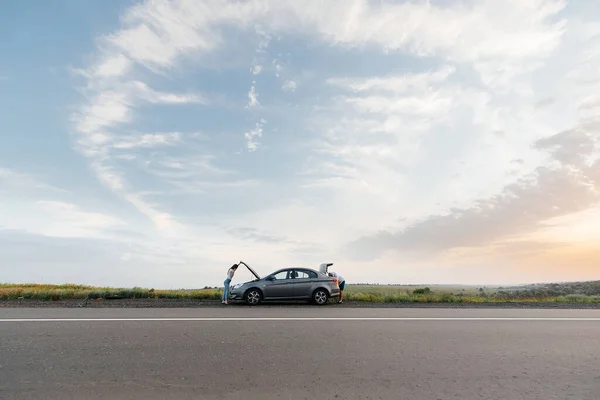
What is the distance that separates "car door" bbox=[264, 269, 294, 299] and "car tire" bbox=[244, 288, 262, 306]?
13.3 inches

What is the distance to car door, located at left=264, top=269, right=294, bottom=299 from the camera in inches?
749

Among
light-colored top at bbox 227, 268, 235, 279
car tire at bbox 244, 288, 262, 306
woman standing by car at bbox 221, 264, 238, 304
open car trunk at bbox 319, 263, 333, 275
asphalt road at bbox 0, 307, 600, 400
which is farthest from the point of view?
open car trunk at bbox 319, 263, 333, 275

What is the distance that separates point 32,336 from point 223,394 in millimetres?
5545

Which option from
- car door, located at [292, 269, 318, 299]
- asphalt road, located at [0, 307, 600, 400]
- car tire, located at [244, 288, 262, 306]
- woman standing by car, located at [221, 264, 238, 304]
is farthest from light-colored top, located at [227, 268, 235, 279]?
asphalt road, located at [0, 307, 600, 400]

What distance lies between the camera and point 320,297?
18922 mm

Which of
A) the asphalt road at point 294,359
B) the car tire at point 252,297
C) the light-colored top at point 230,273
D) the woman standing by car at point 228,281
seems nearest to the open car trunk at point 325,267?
the car tire at point 252,297

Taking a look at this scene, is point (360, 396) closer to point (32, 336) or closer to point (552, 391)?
point (552, 391)

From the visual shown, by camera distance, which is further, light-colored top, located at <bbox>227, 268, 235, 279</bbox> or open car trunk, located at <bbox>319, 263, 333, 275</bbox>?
open car trunk, located at <bbox>319, 263, 333, 275</bbox>

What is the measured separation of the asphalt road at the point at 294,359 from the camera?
5.98 m

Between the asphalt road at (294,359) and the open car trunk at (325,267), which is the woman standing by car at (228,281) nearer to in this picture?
the open car trunk at (325,267)

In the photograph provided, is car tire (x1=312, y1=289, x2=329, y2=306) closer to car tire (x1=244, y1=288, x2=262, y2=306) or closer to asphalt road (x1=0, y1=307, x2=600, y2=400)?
car tire (x1=244, y1=288, x2=262, y2=306)

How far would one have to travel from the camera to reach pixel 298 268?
64.3ft

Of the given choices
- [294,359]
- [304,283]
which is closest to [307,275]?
[304,283]

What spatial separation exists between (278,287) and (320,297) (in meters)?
1.84
